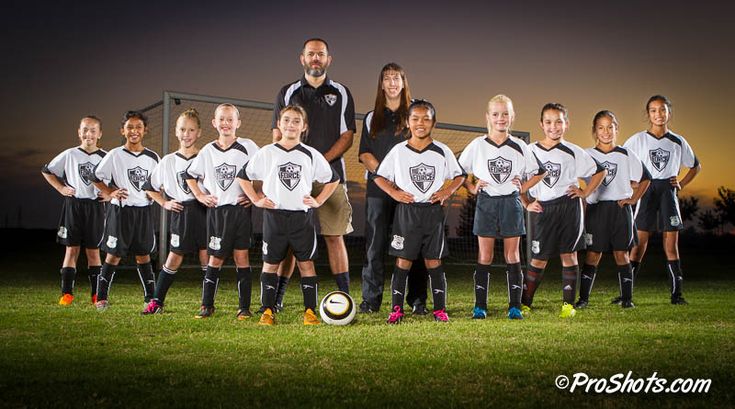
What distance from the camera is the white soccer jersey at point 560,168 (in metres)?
6.69

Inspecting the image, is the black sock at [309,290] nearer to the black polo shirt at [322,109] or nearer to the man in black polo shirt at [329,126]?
the man in black polo shirt at [329,126]

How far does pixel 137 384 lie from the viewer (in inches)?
145

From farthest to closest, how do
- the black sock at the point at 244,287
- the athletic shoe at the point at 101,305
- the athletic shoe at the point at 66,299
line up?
the athletic shoe at the point at 66,299 < the athletic shoe at the point at 101,305 < the black sock at the point at 244,287

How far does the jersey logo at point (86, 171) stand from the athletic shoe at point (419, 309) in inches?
147

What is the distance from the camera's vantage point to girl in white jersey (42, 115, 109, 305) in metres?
7.48

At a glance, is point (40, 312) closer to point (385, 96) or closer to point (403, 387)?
point (385, 96)

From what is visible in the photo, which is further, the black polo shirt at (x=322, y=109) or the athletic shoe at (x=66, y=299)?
the athletic shoe at (x=66, y=299)

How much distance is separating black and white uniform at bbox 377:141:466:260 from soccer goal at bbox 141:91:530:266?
9.27 feet

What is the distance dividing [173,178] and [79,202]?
1.61m

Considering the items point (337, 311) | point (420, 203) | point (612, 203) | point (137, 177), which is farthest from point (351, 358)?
point (612, 203)

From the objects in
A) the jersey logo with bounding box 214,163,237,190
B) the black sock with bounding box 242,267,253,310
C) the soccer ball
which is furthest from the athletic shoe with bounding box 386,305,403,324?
the jersey logo with bounding box 214,163,237,190

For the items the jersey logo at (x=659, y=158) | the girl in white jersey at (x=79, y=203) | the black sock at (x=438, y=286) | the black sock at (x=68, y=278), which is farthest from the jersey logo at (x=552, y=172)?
the black sock at (x=68, y=278)

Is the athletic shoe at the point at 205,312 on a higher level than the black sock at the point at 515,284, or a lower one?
lower

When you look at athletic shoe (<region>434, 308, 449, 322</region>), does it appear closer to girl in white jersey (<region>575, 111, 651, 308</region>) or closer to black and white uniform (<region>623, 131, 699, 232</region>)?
girl in white jersey (<region>575, 111, 651, 308</region>)
